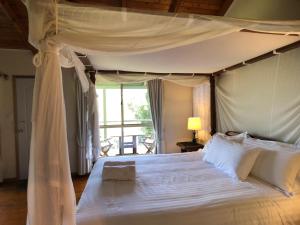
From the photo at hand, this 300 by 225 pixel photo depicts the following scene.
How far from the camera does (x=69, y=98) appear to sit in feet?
13.6

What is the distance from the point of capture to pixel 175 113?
16.8ft

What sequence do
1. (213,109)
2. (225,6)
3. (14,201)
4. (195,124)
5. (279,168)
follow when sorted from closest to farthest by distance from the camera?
(279,168)
(225,6)
(14,201)
(213,109)
(195,124)

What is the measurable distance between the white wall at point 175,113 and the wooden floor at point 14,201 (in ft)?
7.13

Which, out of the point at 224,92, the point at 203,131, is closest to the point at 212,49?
the point at 224,92

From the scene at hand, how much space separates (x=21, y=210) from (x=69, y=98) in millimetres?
2098

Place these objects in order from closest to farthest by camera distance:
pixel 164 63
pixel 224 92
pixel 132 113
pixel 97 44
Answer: pixel 97 44 → pixel 164 63 → pixel 224 92 → pixel 132 113

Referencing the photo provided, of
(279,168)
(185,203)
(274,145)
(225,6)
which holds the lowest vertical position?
(185,203)

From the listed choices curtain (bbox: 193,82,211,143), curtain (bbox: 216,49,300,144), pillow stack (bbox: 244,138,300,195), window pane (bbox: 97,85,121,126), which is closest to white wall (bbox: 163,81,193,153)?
curtain (bbox: 193,82,211,143)

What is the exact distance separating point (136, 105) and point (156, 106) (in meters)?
0.51

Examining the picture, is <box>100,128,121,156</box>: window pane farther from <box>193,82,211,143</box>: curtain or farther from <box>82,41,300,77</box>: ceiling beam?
<box>193,82,211,143</box>: curtain

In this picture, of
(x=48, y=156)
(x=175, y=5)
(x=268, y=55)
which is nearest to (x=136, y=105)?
(x=175, y=5)

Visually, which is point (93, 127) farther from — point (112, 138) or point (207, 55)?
point (207, 55)

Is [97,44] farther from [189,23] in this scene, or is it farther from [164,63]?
[164,63]

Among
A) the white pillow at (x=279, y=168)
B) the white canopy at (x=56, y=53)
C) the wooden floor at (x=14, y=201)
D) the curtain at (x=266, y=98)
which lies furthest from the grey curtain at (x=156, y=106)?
the white canopy at (x=56, y=53)
